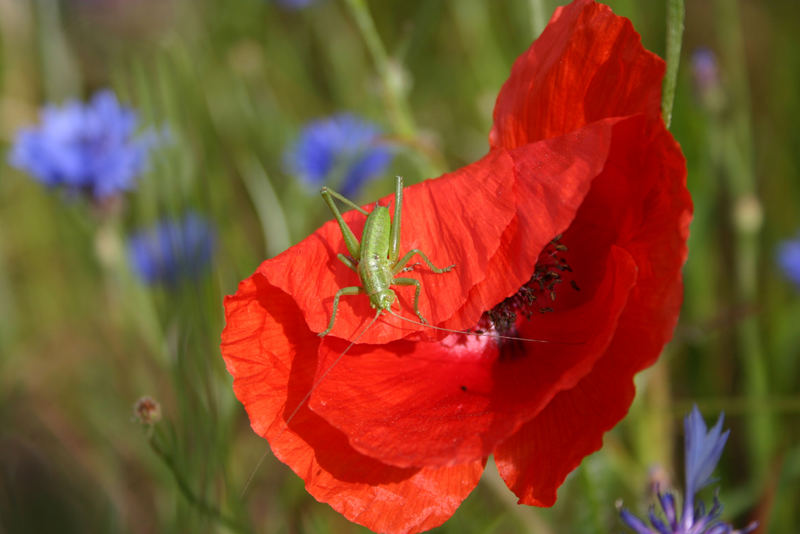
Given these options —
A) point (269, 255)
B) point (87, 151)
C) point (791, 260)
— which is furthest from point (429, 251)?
point (87, 151)

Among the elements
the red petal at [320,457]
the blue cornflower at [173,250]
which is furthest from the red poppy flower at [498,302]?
the blue cornflower at [173,250]

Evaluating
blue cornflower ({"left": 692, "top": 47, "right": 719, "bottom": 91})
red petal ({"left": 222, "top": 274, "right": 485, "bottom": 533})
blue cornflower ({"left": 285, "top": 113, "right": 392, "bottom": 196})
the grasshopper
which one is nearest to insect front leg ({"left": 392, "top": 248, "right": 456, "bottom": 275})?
the grasshopper

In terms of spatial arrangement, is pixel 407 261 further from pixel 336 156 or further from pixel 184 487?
pixel 336 156

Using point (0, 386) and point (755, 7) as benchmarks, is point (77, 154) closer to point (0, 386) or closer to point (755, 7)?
point (0, 386)

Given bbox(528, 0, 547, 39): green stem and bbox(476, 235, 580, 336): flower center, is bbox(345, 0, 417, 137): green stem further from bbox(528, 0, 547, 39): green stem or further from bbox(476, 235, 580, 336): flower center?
bbox(476, 235, 580, 336): flower center

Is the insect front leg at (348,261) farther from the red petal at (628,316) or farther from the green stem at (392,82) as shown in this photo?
the green stem at (392,82)
